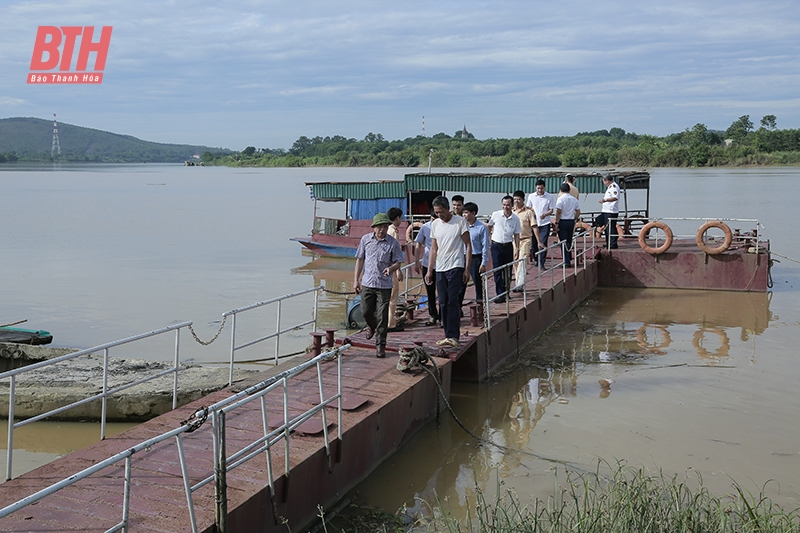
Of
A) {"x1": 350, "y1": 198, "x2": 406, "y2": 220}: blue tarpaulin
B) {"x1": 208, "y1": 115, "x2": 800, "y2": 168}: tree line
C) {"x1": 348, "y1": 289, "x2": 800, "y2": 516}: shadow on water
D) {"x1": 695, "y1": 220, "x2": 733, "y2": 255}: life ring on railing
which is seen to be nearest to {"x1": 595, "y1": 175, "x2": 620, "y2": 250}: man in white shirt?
{"x1": 695, "y1": 220, "x2": 733, "y2": 255}: life ring on railing

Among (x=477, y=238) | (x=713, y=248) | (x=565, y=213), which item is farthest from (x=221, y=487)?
(x=713, y=248)

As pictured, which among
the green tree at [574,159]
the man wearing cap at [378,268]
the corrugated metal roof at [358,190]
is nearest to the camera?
the man wearing cap at [378,268]

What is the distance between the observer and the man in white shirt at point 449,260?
9414 mm

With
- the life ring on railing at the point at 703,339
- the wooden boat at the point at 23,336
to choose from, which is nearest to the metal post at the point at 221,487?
the wooden boat at the point at 23,336

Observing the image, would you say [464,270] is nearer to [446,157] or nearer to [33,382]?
[33,382]

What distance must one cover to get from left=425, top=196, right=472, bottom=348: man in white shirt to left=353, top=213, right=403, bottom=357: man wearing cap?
743mm

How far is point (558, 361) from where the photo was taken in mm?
11961

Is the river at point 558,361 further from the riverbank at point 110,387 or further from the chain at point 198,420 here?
the chain at point 198,420

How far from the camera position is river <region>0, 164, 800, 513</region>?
7.93 metres

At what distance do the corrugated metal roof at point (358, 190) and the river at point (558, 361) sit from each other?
2.24 m

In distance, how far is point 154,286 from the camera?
71.0 ft

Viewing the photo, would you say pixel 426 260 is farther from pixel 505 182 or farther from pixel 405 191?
pixel 405 191

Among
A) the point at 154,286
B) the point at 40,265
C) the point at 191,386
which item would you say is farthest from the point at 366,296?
the point at 40,265

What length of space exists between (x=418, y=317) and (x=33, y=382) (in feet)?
16.7
